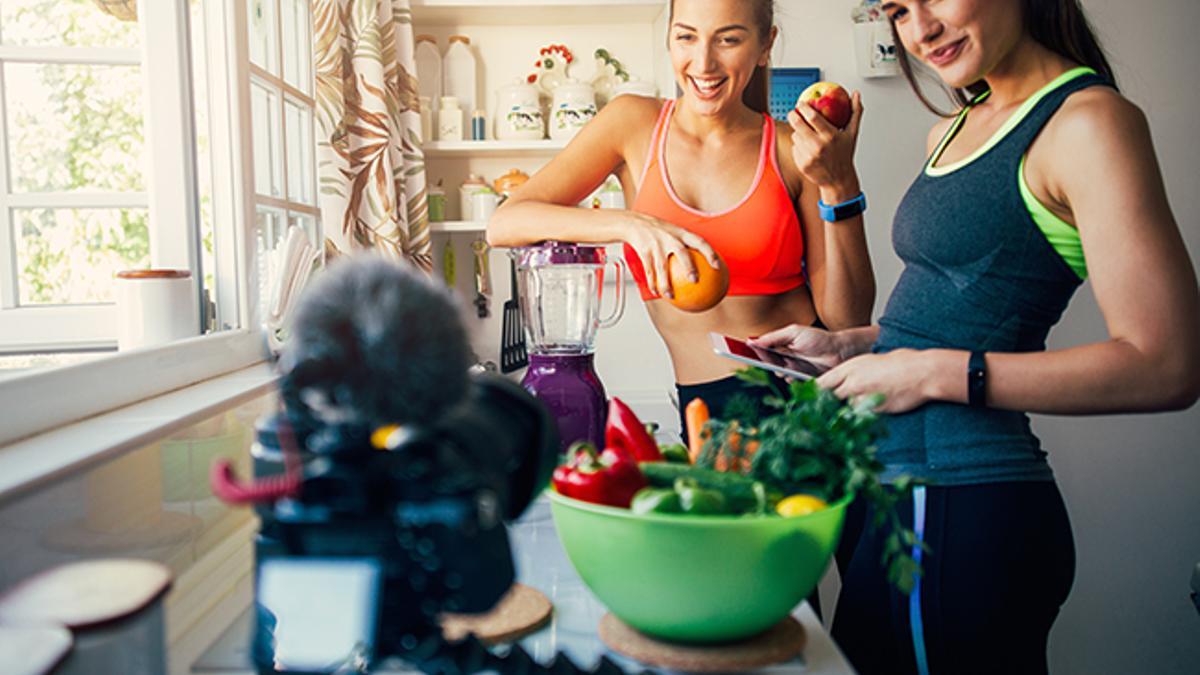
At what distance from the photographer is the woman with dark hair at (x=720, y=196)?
1411 millimetres

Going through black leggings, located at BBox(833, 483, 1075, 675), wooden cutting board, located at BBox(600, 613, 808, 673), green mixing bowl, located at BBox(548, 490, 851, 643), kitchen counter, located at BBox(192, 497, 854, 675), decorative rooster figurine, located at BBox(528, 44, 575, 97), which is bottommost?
black leggings, located at BBox(833, 483, 1075, 675)

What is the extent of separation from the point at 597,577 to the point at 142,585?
1.03ft

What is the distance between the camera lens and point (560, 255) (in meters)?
1.29

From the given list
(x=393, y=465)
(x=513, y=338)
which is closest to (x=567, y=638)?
(x=393, y=465)

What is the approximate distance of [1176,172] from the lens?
253 centimetres

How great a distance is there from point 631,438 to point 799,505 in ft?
0.82

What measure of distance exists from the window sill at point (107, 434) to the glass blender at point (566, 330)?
374 mm

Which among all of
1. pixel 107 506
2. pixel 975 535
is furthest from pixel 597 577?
pixel 975 535

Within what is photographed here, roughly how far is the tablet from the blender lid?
0.26 m

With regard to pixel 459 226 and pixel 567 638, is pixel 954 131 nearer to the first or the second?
pixel 567 638

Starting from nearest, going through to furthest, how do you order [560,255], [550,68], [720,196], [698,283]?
[698,283]
[560,255]
[720,196]
[550,68]

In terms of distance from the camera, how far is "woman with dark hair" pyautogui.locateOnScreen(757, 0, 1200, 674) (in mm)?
871

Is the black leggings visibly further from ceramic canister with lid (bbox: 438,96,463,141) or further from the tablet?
ceramic canister with lid (bbox: 438,96,463,141)

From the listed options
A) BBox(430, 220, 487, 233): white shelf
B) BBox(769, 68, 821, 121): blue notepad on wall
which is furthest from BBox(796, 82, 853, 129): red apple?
BBox(430, 220, 487, 233): white shelf
